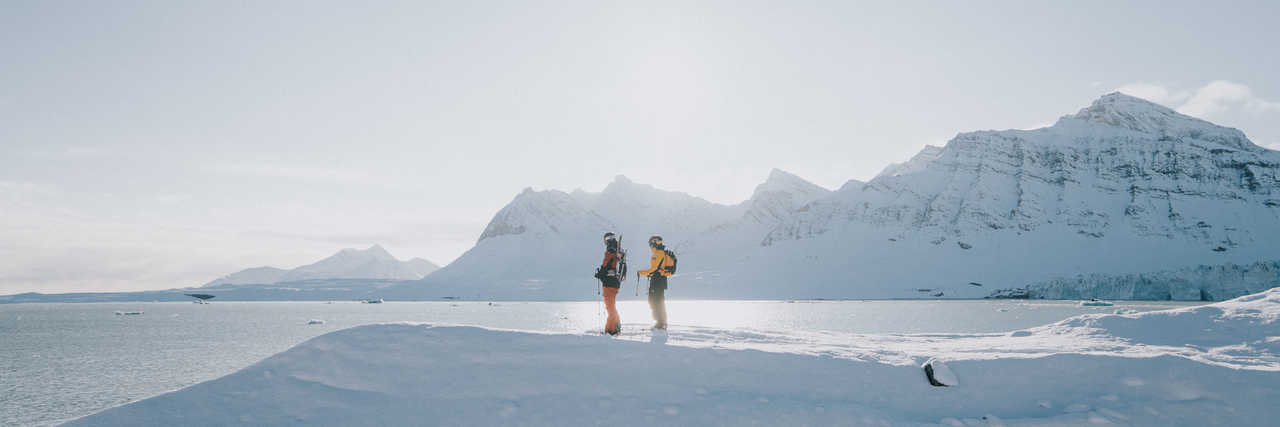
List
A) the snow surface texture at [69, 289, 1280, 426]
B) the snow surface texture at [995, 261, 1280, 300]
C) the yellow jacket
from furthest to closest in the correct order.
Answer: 1. the snow surface texture at [995, 261, 1280, 300]
2. the yellow jacket
3. the snow surface texture at [69, 289, 1280, 426]

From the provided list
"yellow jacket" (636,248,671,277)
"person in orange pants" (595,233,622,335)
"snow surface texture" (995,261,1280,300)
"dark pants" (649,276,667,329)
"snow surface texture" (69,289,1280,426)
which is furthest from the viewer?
"snow surface texture" (995,261,1280,300)

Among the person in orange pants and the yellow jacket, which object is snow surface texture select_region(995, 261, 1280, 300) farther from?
the person in orange pants

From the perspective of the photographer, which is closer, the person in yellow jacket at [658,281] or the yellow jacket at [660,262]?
the person in yellow jacket at [658,281]

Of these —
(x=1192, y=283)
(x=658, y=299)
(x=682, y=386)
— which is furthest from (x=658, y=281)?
(x=1192, y=283)

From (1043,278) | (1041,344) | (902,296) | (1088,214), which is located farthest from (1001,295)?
(1041,344)

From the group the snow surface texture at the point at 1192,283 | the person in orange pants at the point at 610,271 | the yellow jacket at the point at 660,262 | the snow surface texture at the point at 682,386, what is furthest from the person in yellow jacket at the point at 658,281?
the snow surface texture at the point at 1192,283

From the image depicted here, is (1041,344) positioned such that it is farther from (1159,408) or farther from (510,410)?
(510,410)

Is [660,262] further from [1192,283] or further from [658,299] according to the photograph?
[1192,283]

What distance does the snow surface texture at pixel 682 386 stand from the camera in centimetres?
901

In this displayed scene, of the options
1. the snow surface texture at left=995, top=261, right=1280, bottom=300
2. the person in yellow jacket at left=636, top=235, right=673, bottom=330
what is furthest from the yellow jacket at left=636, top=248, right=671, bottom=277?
the snow surface texture at left=995, top=261, right=1280, bottom=300

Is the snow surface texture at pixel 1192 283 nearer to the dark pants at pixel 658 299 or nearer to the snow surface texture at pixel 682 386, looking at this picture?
the snow surface texture at pixel 682 386

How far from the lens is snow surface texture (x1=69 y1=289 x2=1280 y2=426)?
355 inches

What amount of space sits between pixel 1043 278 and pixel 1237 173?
8682 centimetres

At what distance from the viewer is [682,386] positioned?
9906 mm
